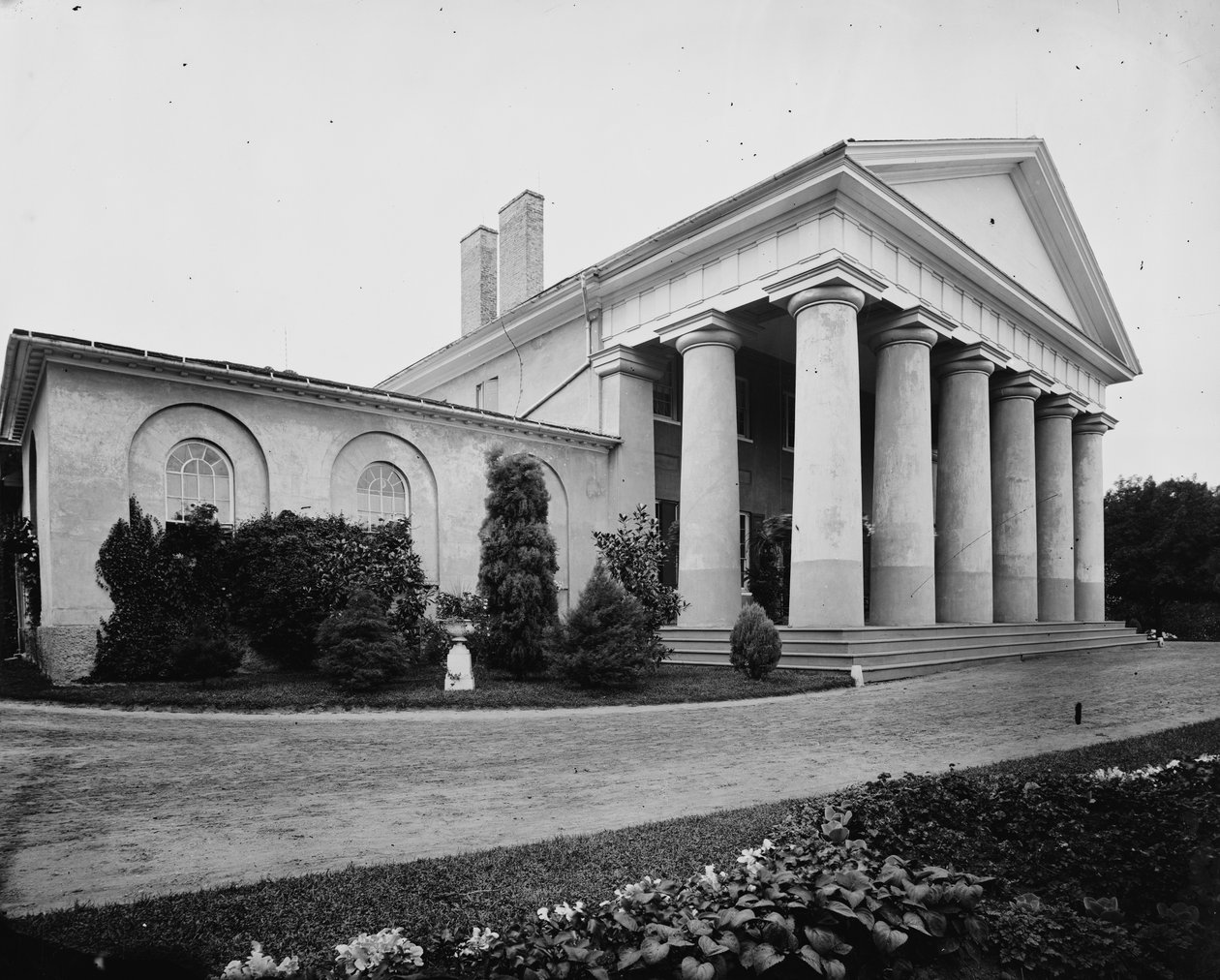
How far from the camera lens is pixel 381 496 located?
18156mm

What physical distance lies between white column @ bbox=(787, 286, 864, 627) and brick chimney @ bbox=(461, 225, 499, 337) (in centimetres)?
1612

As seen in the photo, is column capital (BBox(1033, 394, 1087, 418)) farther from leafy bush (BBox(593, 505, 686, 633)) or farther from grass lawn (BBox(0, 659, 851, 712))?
grass lawn (BBox(0, 659, 851, 712))

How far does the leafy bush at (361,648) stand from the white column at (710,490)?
8462 mm

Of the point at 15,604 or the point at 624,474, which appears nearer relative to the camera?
the point at 15,604

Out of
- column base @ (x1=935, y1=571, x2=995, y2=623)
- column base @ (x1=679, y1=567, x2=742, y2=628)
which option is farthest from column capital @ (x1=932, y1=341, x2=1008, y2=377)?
column base @ (x1=679, y1=567, x2=742, y2=628)

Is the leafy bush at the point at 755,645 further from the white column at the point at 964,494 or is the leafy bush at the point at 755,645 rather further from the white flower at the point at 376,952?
the white flower at the point at 376,952

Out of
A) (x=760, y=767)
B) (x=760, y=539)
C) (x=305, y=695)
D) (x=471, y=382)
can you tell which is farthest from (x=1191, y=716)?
(x=471, y=382)

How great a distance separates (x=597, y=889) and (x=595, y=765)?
140 inches

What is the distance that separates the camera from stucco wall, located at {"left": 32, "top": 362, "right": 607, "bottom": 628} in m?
13.6

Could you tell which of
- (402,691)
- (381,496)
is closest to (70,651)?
(402,691)

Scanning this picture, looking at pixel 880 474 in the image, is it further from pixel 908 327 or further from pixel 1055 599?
pixel 1055 599

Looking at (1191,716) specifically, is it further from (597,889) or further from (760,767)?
(597,889)

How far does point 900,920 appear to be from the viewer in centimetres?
346

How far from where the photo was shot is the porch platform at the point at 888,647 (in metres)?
15.9
